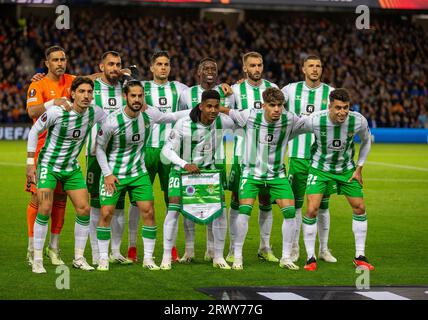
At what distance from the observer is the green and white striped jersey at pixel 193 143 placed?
373 inches

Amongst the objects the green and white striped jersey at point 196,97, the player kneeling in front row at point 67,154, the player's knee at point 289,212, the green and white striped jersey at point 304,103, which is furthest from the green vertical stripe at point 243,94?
the player kneeling in front row at point 67,154

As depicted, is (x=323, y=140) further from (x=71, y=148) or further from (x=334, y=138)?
(x=71, y=148)

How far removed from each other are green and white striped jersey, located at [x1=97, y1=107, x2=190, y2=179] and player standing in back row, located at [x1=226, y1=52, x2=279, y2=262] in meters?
1.11

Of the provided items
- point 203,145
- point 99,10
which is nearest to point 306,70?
point 203,145

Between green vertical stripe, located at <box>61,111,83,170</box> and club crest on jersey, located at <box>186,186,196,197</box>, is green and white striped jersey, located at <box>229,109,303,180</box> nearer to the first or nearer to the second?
club crest on jersey, located at <box>186,186,196,197</box>

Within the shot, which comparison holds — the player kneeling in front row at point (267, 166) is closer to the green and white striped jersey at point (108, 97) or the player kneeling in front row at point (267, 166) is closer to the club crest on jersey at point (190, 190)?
the club crest on jersey at point (190, 190)

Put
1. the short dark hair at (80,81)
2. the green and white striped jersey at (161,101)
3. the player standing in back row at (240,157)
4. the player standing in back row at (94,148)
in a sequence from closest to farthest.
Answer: the short dark hair at (80,81) → the player standing in back row at (94,148) → the player standing in back row at (240,157) → the green and white striped jersey at (161,101)

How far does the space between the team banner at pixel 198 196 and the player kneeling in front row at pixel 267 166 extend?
0.34 metres

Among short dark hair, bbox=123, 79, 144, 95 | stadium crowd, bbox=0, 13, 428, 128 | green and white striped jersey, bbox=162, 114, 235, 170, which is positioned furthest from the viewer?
stadium crowd, bbox=0, 13, 428, 128

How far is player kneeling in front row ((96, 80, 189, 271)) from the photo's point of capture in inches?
362

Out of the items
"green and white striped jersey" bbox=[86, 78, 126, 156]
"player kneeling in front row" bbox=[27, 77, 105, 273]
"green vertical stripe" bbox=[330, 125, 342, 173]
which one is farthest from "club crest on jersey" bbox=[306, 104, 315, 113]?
"player kneeling in front row" bbox=[27, 77, 105, 273]

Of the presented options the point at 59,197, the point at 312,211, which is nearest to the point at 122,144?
the point at 59,197

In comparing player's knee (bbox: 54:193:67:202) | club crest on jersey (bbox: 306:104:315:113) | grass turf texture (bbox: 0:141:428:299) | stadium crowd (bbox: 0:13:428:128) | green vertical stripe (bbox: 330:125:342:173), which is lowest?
grass turf texture (bbox: 0:141:428:299)

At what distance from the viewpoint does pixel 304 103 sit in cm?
1038
